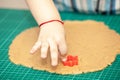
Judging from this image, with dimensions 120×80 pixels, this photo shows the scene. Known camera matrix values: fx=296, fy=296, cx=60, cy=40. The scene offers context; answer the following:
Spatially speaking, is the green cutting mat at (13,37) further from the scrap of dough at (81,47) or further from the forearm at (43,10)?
the forearm at (43,10)

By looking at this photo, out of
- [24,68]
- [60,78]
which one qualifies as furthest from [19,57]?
[60,78]

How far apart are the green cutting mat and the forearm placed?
0.14 metres

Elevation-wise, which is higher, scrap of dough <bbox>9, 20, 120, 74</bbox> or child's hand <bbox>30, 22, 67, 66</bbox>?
child's hand <bbox>30, 22, 67, 66</bbox>

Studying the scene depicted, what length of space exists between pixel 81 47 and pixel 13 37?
9.2 inches

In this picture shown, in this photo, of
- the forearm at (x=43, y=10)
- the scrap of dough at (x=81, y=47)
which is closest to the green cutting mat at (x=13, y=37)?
the scrap of dough at (x=81, y=47)

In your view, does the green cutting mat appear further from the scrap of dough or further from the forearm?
the forearm

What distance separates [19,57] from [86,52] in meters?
0.18

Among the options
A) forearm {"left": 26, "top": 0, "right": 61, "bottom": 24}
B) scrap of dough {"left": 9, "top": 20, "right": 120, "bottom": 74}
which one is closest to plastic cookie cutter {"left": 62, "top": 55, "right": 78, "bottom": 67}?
scrap of dough {"left": 9, "top": 20, "right": 120, "bottom": 74}

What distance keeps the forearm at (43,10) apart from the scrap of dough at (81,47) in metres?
0.12

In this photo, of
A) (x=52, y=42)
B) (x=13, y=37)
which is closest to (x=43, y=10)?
(x=52, y=42)

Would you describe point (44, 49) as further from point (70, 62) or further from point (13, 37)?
point (13, 37)

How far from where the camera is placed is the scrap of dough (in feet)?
2.47

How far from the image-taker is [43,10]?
723 millimetres

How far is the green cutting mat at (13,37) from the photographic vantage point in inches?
28.7
